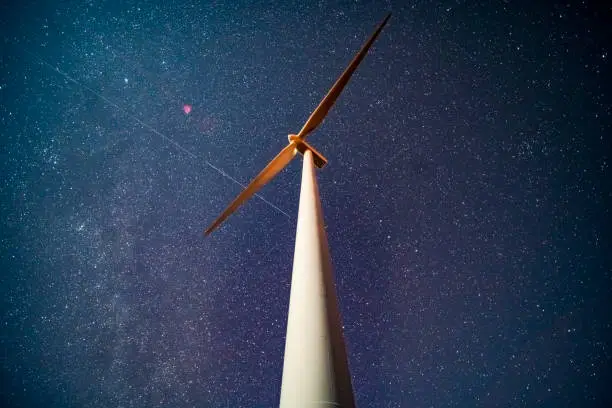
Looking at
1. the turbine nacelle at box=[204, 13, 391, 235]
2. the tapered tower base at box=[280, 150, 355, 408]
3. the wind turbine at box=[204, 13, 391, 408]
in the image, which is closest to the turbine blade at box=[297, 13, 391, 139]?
the turbine nacelle at box=[204, 13, 391, 235]

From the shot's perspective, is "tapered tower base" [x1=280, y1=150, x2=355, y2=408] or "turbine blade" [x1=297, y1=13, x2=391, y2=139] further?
"turbine blade" [x1=297, y1=13, x2=391, y2=139]

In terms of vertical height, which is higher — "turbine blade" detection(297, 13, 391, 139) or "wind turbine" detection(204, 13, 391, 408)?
"turbine blade" detection(297, 13, 391, 139)

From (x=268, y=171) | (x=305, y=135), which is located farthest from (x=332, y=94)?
(x=268, y=171)

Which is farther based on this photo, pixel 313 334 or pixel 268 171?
pixel 268 171

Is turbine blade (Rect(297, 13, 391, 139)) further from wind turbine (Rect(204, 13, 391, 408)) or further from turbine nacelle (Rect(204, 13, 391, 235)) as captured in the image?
wind turbine (Rect(204, 13, 391, 408))

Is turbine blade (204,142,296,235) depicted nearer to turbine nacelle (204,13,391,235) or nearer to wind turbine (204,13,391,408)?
turbine nacelle (204,13,391,235)

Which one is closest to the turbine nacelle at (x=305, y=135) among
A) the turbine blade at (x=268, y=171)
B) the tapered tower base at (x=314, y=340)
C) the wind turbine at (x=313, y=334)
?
the turbine blade at (x=268, y=171)

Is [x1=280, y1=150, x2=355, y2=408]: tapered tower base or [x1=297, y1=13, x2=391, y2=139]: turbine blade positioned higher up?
[x1=297, y1=13, x2=391, y2=139]: turbine blade

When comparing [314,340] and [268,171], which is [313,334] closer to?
[314,340]
